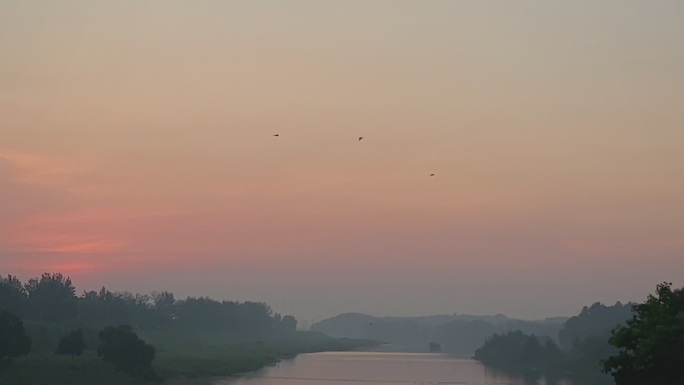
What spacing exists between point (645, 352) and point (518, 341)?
128929mm

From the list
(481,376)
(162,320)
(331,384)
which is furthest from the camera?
(162,320)

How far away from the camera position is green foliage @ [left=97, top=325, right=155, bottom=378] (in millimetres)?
88812

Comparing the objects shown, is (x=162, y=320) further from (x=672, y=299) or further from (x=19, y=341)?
(x=672, y=299)

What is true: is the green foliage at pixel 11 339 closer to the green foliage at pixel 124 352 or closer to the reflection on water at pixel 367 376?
the green foliage at pixel 124 352

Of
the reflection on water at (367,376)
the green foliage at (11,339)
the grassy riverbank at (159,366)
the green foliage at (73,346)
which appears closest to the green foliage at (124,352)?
the grassy riverbank at (159,366)

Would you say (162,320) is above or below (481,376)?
above

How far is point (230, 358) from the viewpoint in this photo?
139250 millimetres

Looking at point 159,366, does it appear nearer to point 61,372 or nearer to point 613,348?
point 61,372

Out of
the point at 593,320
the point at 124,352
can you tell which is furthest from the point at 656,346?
the point at 593,320

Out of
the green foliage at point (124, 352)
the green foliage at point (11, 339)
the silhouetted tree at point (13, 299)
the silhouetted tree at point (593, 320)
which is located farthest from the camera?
the silhouetted tree at point (593, 320)

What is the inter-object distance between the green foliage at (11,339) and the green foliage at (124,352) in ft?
28.9

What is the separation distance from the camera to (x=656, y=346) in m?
35.4

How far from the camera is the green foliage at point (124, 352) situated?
291ft

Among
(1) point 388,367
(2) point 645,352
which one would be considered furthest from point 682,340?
(1) point 388,367
